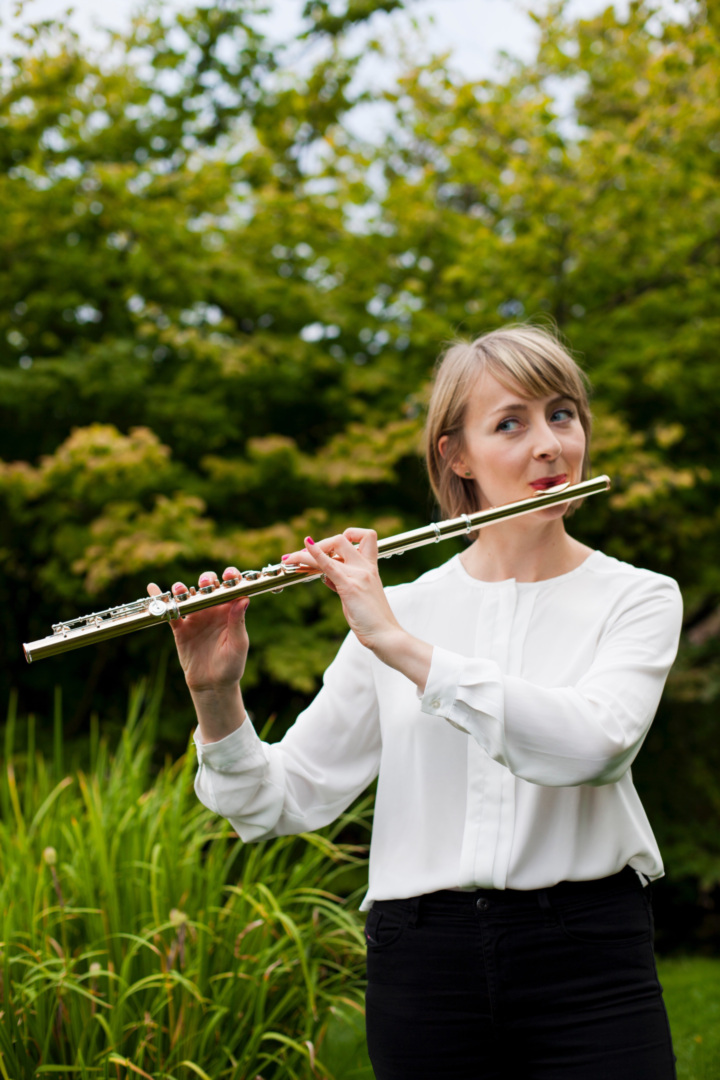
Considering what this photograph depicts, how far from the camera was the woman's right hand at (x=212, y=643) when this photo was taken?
5.82 ft

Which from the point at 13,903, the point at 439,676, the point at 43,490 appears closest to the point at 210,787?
the point at 439,676

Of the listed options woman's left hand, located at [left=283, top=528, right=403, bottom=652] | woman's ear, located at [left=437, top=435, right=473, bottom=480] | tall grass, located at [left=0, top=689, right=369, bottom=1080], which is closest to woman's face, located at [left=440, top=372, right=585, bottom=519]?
woman's ear, located at [left=437, top=435, right=473, bottom=480]

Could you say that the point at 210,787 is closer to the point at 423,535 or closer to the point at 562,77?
the point at 423,535

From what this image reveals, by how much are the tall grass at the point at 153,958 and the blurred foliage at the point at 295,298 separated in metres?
1.71

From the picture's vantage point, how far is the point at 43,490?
5.00 metres

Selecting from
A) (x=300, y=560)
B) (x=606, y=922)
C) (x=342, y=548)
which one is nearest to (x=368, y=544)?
(x=342, y=548)

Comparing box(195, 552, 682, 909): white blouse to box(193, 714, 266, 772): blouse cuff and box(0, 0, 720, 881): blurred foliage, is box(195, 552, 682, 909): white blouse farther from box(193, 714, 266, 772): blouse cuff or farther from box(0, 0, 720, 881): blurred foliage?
box(0, 0, 720, 881): blurred foliage

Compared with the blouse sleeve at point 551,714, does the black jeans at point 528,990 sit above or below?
below

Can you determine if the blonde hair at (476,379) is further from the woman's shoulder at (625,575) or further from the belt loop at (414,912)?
the belt loop at (414,912)

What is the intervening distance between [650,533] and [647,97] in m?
2.77

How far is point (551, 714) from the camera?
1.45 meters

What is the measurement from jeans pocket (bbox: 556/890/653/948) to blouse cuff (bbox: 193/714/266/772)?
637 millimetres

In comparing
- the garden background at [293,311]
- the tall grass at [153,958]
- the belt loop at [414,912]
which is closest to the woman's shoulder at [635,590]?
the belt loop at [414,912]

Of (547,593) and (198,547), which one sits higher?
(198,547)
